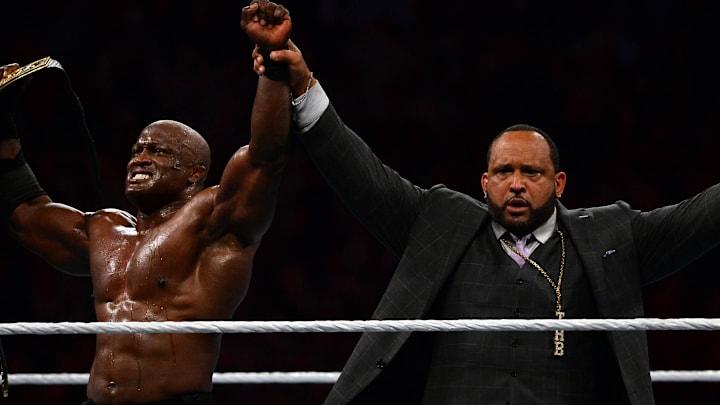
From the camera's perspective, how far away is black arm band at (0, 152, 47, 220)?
2.50 metres

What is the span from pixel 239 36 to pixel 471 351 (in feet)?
10.7

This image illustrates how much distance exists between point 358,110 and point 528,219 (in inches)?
111

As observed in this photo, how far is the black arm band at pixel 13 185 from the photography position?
2498 mm

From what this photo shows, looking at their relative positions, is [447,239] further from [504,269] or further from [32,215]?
[32,215]

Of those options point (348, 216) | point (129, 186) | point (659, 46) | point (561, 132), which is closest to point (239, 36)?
point (348, 216)

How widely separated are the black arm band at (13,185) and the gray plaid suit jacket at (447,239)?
79 centimetres

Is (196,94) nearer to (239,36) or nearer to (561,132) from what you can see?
(239,36)

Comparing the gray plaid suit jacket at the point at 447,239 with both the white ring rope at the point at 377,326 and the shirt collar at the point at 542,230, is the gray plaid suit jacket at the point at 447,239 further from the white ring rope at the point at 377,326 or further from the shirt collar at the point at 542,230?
the white ring rope at the point at 377,326

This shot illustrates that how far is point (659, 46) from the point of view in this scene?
196 inches

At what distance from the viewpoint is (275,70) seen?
2090 mm

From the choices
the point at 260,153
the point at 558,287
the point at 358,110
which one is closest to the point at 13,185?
the point at 260,153

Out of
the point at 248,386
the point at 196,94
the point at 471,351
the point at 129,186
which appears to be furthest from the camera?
the point at 196,94

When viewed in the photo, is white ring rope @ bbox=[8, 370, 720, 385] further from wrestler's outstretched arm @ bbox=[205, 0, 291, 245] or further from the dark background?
the dark background

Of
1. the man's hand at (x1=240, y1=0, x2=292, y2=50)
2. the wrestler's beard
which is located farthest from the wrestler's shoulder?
the wrestler's beard
